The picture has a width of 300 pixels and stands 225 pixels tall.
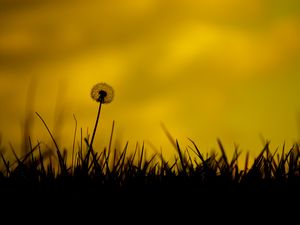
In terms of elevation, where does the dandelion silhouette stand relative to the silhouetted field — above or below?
above

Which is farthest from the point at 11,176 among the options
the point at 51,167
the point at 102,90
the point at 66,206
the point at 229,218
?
the point at 229,218

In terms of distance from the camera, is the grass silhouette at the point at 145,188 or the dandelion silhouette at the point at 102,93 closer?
the grass silhouette at the point at 145,188

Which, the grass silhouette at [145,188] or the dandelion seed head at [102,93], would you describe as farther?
the dandelion seed head at [102,93]

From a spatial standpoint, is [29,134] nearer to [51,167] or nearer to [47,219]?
[51,167]

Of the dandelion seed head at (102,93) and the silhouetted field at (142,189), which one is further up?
the dandelion seed head at (102,93)

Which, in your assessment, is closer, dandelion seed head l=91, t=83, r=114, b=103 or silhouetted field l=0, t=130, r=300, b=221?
silhouetted field l=0, t=130, r=300, b=221

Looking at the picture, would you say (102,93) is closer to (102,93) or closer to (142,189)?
(102,93)

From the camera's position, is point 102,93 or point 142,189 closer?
point 142,189

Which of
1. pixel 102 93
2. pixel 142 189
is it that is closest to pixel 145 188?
pixel 142 189
